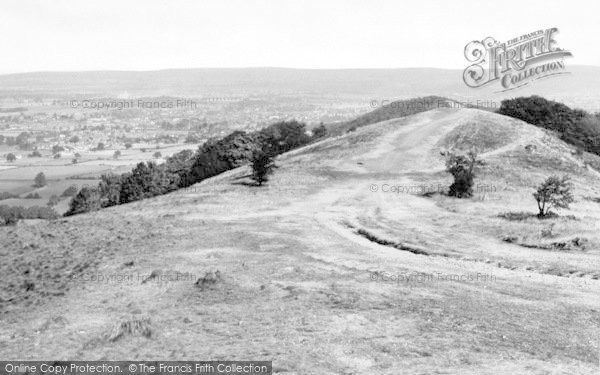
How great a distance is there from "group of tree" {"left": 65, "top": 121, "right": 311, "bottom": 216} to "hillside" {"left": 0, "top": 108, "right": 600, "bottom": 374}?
14595 mm

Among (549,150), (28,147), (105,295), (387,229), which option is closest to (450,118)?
(549,150)

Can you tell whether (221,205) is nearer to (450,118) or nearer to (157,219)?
(157,219)

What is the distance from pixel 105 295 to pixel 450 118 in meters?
56.4

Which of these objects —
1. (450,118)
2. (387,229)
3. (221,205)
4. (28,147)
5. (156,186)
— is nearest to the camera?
(387,229)

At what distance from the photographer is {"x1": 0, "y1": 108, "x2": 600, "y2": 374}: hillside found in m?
14.7

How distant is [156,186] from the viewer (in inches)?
2461

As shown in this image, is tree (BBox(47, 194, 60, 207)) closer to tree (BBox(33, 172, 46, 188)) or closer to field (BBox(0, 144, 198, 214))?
field (BBox(0, 144, 198, 214))

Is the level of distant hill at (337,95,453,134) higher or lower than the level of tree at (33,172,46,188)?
higher

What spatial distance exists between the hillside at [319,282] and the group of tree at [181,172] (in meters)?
14.6

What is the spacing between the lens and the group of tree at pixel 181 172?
199 ft

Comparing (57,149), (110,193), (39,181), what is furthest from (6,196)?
(57,149)

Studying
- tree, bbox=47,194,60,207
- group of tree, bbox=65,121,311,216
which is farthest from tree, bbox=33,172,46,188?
group of tree, bbox=65,121,311,216

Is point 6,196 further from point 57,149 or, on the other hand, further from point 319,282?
point 319,282

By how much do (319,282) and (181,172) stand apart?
5462 centimetres
